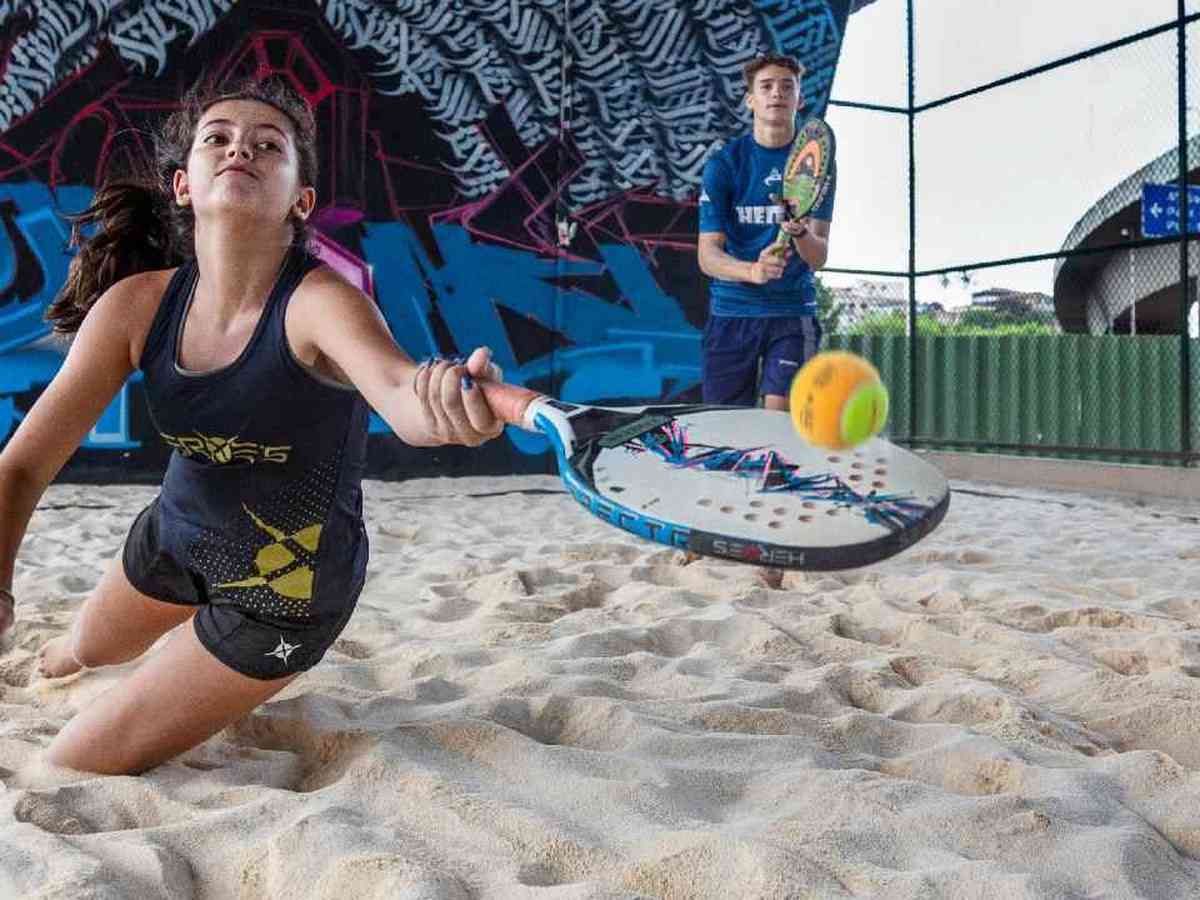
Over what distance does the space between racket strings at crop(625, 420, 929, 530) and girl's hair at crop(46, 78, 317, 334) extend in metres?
0.92

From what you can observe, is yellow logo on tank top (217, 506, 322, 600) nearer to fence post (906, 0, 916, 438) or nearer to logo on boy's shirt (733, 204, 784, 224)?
logo on boy's shirt (733, 204, 784, 224)

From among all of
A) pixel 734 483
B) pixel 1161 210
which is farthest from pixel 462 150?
pixel 734 483

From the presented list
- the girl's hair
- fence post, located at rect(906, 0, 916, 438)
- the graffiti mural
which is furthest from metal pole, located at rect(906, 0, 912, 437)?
the girl's hair

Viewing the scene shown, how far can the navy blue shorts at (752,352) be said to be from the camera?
445cm

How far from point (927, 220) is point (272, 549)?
7944 millimetres

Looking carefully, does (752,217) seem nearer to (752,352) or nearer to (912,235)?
(752,352)

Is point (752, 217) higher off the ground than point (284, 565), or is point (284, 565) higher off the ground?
point (752, 217)

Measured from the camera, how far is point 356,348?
192cm

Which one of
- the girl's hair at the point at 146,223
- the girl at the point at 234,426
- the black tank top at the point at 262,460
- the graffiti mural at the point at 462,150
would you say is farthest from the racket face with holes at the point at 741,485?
the graffiti mural at the point at 462,150

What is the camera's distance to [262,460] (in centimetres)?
214

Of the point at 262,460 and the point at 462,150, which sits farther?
the point at 462,150

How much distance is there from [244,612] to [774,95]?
2.98m

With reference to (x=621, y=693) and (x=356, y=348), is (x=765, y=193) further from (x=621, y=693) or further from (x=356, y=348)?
(x=356, y=348)

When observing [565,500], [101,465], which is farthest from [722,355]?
[101,465]
